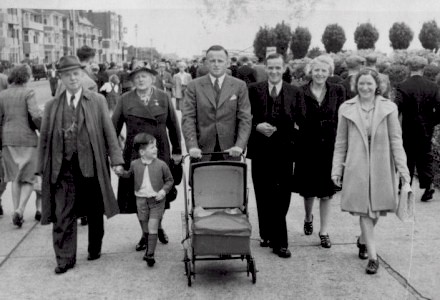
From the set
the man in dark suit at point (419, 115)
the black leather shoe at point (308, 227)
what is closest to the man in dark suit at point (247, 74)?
the man in dark suit at point (419, 115)

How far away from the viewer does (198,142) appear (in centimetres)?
562

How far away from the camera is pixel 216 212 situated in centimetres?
504

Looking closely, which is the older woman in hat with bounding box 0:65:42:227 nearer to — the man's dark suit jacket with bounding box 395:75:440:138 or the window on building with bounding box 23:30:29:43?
the man's dark suit jacket with bounding box 395:75:440:138

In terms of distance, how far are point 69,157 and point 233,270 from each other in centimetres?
178

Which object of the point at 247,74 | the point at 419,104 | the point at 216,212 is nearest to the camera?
the point at 216,212

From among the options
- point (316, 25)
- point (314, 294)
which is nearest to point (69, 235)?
point (314, 294)

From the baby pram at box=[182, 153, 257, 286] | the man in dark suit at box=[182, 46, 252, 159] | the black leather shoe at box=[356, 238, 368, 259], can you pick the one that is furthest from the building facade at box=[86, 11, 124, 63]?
the black leather shoe at box=[356, 238, 368, 259]

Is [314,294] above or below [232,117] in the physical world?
below

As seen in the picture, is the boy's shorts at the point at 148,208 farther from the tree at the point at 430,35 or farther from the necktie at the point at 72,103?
the tree at the point at 430,35

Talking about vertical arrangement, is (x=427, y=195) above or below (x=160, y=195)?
below

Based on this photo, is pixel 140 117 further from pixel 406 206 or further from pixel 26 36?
pixel 26 36

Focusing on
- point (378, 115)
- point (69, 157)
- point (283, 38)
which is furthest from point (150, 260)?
point (283, 38)

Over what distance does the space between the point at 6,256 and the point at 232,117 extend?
2.55m

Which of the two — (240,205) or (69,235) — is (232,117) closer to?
(240,205)
